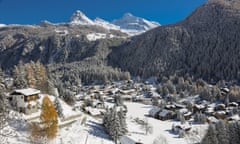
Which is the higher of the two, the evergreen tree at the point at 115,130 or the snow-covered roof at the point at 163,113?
the evergreen tree at the point at 115,130

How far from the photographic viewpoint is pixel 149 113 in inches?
3167

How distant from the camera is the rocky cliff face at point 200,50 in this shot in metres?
140

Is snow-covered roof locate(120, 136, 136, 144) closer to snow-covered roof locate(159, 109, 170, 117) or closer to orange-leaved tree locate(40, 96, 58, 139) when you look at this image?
orange-leaved tree locate(40, 96, 58, 139)

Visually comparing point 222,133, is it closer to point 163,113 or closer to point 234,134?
point 234,134

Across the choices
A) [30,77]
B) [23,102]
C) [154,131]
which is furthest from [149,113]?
[23,102]

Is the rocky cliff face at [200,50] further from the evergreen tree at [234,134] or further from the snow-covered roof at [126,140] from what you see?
the snow-covered roof at [126,140]

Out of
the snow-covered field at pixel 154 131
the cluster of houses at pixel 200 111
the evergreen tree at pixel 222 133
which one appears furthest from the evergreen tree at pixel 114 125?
the cluster of houses at pixel 200 111

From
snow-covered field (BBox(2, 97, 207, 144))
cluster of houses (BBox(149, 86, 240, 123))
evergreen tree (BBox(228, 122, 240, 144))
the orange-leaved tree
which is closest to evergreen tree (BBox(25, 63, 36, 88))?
snow-covered field (BBox(2, 97, 207, 144))

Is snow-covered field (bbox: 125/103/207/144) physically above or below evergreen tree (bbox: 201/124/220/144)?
below

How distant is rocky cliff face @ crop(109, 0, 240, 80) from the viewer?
13958cm

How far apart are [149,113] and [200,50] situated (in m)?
102

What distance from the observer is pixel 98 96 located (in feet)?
330

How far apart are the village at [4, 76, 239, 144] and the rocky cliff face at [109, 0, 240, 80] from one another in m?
40.2

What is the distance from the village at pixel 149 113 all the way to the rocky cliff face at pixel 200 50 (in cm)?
4023
